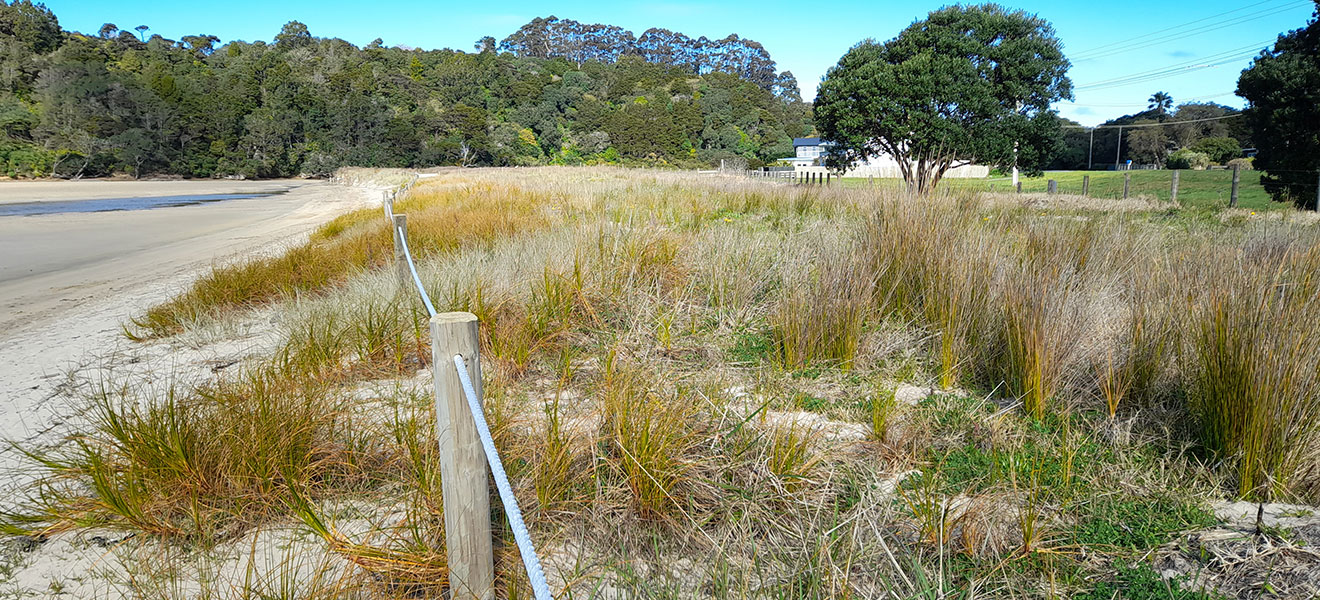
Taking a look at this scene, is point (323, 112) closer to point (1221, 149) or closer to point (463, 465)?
point (463, 465)

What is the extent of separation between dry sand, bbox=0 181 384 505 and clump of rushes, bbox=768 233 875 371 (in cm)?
368

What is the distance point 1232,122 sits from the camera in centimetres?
5278

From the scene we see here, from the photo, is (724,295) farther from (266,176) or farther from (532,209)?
(266,176)

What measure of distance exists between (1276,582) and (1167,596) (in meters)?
0.35

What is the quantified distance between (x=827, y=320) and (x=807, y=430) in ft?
4.00

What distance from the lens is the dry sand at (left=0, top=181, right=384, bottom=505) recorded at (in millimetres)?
4199

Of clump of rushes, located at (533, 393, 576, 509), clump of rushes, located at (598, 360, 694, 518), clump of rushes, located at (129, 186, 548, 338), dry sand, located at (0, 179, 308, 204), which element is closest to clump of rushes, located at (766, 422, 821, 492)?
clump of rushes, located at (598, 360, 694, 518)

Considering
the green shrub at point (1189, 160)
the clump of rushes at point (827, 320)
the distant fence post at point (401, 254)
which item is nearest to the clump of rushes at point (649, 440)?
the clump of rushes at point (827, 320)

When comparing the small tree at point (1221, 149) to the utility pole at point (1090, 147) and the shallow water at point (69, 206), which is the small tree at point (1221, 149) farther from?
the shallow water at point (69, 206)

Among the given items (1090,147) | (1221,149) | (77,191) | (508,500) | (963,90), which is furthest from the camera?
(1090,147)

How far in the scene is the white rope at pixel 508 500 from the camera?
105 centimetres

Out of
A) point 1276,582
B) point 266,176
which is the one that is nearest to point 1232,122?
point 1276,582

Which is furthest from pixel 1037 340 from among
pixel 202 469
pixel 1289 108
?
pixel 1289 108

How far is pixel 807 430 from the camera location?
2781 millimetres
